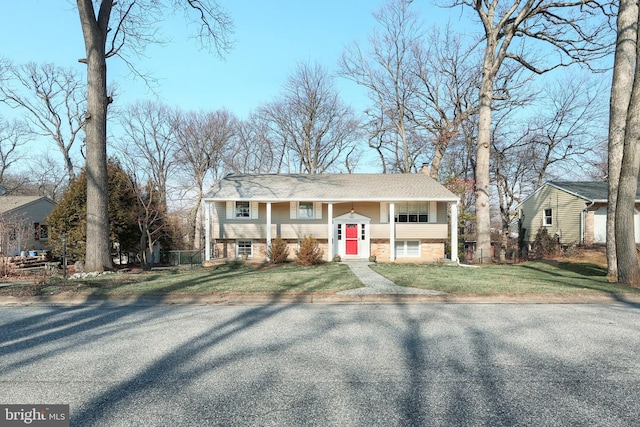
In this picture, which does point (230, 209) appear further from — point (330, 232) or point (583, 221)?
point (583, 221)

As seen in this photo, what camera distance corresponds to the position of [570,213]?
23953mm

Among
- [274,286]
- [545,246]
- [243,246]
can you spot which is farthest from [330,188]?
[545,246]

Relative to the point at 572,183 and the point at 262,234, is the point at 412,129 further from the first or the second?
the point at 262,234

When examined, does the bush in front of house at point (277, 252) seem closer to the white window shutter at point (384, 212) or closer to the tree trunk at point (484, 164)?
the white window shutter at point (384, 212)

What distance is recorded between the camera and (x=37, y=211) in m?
30.4

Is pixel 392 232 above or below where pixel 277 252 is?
above

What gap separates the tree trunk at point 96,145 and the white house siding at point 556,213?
2488 centimetres

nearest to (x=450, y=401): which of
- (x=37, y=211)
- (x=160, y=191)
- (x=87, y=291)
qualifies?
(x=87, y=291)

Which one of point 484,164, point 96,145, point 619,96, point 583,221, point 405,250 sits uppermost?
point 619,96

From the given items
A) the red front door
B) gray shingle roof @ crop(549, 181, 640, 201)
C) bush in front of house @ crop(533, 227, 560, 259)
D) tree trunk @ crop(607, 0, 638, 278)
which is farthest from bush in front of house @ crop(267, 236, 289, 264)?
gray shingle roof @ crop(549, 181, 640, 201)

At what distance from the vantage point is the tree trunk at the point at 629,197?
1048 cm

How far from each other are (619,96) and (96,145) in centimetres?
1641

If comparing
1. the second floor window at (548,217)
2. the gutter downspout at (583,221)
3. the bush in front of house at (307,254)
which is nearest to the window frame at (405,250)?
the bush in front of house at (307,254)

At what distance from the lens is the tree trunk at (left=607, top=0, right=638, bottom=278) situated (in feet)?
37.1
